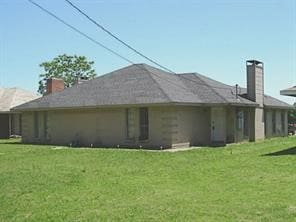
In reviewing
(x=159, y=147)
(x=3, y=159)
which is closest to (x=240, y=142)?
(x=159, y=147)

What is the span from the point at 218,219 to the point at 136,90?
19.4 metres

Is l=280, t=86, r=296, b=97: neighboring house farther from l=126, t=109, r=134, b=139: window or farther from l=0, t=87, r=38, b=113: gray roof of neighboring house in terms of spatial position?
l=0, t=87, r=38, b=113: gray roof of neighboring house

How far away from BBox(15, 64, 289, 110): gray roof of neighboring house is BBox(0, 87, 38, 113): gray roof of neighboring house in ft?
26.3

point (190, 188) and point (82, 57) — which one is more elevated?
point (82, 57)

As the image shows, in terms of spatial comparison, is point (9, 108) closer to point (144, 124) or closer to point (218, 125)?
point (144, 124)

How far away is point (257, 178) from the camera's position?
Answer: 12.5 m

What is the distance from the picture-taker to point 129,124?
26.2 metres

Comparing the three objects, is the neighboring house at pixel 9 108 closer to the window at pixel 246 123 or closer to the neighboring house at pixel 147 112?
the neighboring house at pixel 147 112

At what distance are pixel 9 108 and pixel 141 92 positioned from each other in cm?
1615

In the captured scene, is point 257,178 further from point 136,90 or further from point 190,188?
point 136,90

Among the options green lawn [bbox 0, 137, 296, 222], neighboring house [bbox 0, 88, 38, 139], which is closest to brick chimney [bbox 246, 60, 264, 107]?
green lawn [bbox 0, 137, 296, 222]

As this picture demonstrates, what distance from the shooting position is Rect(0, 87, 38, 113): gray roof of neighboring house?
1531 inches

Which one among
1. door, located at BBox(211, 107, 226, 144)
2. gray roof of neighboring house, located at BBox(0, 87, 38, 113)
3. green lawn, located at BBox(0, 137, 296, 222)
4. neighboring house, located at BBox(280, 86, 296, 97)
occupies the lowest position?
green lawn, located at BBox(0, 137, 296, 222)

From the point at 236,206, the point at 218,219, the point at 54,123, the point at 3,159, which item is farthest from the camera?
the point at 54,123
